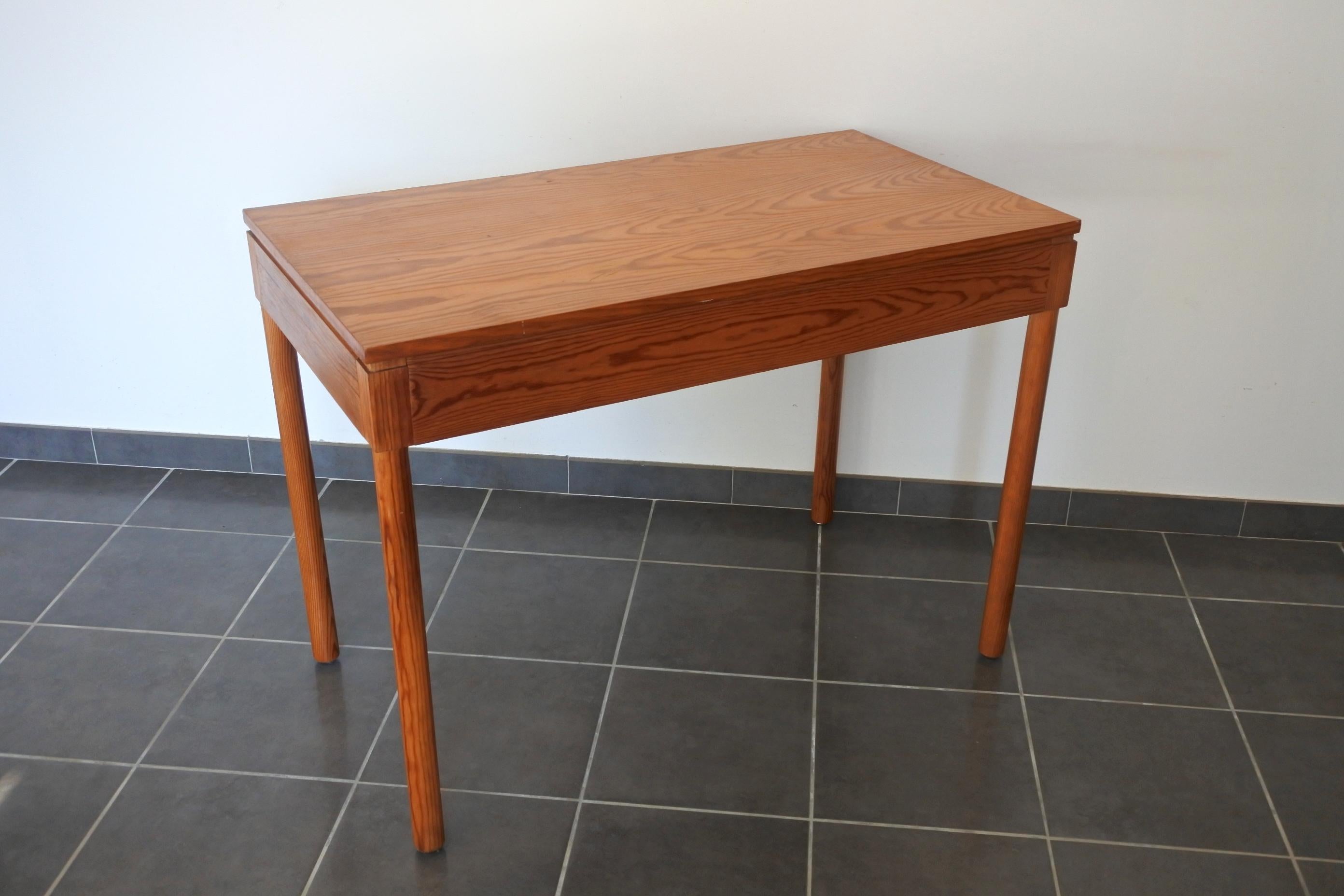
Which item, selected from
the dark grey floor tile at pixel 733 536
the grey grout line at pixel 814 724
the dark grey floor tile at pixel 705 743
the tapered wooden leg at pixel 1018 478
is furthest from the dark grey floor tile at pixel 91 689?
the tapered wooden leg at pixel 1018 478

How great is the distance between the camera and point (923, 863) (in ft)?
6.05

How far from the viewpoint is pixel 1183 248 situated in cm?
246

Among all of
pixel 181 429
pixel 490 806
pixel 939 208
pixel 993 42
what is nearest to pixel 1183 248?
pixel 993 42

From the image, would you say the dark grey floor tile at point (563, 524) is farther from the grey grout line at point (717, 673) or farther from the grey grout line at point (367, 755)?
the grey grout line at point (717, 673)

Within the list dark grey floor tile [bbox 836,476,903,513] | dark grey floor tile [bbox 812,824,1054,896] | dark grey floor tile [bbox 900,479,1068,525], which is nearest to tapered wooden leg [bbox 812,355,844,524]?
dark grey floor tile [bbox 836,476,903,513]

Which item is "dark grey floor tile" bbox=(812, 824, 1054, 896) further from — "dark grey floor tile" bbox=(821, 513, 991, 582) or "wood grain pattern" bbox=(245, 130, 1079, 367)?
"wood grain pattern" bbox=(245, 130, 1079, 367)

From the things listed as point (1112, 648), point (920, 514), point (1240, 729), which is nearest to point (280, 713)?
point (920, 514)

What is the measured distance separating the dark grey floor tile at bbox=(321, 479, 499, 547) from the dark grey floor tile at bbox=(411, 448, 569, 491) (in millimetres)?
29

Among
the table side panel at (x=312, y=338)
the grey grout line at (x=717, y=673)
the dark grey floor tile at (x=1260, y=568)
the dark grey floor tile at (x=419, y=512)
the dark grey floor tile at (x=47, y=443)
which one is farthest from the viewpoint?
the dark grey floor tile at (x=47, y=443)

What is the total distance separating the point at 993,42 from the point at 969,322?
728 millimetres

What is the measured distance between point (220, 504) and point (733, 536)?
45.9 inches

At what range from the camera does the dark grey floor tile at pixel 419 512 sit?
2.66m

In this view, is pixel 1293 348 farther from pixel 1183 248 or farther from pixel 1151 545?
pixel 1151 545

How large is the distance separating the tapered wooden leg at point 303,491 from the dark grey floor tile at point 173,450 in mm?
736
